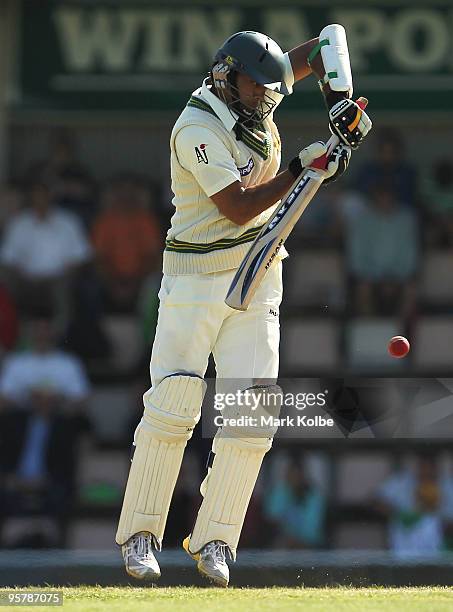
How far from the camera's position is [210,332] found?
5.59m

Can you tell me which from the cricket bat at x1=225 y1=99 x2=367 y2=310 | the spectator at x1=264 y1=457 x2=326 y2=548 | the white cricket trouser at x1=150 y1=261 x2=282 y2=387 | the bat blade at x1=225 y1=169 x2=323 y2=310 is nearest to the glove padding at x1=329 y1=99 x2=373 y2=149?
the cricket bat at x1=225 y1=99 x2=367 y2=310

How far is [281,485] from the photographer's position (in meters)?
8.85

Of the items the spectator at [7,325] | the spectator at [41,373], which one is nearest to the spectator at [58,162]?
the spectator at [7,325]

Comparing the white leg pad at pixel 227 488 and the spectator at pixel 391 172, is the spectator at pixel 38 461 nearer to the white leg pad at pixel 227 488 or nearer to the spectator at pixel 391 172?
the spectator at pixel 391 172

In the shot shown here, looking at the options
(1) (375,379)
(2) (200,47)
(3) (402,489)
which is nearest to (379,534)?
(3) (402,489)

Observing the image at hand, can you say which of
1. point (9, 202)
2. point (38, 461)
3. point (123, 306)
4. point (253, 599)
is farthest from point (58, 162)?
point (253, 599)

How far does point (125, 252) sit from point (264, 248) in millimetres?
4370

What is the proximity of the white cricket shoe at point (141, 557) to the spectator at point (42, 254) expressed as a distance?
4.24 meters

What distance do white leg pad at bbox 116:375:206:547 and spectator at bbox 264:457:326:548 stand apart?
327 centimetres

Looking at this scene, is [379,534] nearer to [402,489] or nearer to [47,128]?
[402,489]

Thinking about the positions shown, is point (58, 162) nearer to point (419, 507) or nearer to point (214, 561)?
point (419, 507)

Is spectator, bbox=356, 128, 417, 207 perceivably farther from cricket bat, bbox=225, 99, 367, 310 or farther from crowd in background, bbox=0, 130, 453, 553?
cricket bat, bbox=225, 99, 367, 310

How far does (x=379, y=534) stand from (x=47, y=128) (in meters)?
3.37

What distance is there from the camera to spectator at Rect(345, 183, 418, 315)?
969 cm
